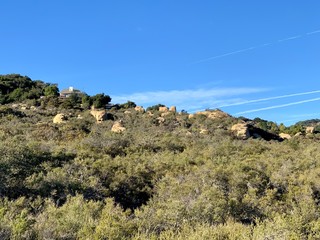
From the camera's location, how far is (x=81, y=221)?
6.50 m

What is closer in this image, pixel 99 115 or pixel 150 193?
pixel 150 193

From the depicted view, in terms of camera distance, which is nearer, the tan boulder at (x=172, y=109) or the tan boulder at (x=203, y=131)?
the tan boulder at (x=203, y=131)

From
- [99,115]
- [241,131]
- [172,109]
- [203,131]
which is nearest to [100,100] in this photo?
[172,109]

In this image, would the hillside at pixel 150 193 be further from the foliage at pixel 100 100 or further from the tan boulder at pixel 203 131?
the foliage at pixel 100 100

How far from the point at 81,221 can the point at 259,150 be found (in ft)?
54.2

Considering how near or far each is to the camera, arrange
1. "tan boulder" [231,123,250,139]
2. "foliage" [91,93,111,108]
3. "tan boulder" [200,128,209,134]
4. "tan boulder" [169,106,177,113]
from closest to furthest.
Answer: "tan boulder" [200,128,209,134] → "tan boulder" [231,123,250,139] → "tan boulder" [169,106,177,113] → "foliage" [91,93,111,108]

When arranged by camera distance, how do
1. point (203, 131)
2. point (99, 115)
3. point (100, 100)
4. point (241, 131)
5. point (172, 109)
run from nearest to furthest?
point (203, 131), point (241, 131), point (99, 115), point (172, 109), point (100, 100)

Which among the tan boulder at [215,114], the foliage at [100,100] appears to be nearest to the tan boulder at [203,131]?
the tan boulder at [215,114]

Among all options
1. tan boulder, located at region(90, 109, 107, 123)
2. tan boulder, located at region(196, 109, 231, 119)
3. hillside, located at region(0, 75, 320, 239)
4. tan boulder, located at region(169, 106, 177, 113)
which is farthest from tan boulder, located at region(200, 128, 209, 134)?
tan boulder, located at region(169, 106, 177, 113)

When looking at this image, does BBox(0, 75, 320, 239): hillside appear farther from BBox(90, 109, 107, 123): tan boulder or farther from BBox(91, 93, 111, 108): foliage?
BBox(91, 93, 111, 108): foliage

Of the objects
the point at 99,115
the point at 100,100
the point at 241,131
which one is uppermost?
the point at 100,100

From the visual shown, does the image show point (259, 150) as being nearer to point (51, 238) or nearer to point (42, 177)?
point (42, 177)

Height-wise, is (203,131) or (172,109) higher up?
(172,109)

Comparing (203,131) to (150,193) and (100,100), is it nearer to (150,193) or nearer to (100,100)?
(150,193)
